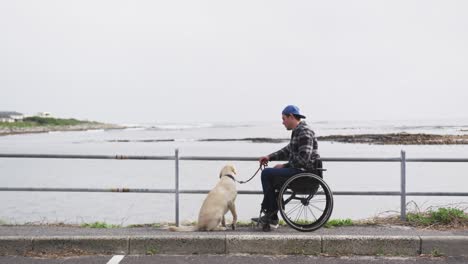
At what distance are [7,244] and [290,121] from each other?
3.77m

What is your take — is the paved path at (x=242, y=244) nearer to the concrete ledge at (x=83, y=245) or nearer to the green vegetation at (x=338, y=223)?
the concrete ledge at (x=83, y=245)

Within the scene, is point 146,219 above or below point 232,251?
below

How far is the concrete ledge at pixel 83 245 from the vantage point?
5883 mm

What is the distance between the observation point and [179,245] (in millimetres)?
5859

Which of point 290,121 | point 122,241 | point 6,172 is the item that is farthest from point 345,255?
point 6,172

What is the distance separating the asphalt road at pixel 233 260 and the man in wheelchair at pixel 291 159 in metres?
0.88

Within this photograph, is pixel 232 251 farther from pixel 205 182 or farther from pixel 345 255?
pixel 205 182

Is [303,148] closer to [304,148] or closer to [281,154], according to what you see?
[304,148]

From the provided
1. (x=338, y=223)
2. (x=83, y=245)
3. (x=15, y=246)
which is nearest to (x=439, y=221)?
(x=338, y=223)

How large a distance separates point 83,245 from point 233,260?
6.08 ft

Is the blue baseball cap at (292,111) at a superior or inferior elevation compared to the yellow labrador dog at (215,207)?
superior

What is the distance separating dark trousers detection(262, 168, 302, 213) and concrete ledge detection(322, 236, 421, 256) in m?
0.87

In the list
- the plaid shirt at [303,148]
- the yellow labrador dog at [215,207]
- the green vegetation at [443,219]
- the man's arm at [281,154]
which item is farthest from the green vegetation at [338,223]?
the yellow labrador dog at [215,207]

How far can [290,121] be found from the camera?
6336mm
